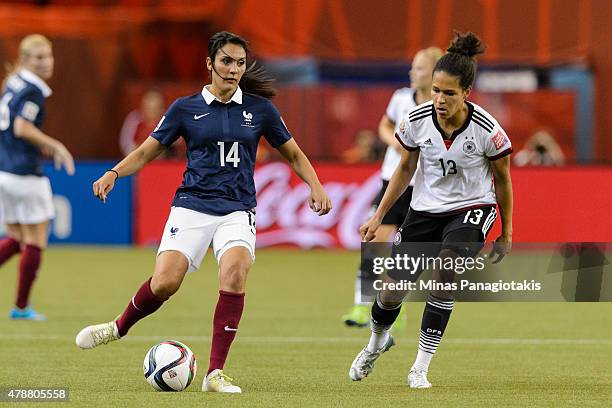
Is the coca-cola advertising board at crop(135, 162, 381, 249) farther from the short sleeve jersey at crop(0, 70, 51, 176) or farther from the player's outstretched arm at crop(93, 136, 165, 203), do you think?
the player's outstretched arm at crop(93, 136, 165, 203)

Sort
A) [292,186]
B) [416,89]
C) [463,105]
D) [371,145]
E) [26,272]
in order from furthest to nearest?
[371,145] → [292,186] → [26,272] → [416,89] → [463,105]

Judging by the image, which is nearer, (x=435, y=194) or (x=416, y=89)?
(x=435, y=194)

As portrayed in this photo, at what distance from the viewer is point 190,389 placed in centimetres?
772

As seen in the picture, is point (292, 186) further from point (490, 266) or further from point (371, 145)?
point (490, 266)

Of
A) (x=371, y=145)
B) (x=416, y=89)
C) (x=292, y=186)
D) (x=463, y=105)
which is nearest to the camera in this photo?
(x=463, y=105)

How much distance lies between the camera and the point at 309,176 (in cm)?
800

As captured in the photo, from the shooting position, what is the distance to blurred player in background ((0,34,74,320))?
11.4 metres

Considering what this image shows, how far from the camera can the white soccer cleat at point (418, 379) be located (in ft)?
25.6

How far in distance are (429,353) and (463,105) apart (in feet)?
4.53

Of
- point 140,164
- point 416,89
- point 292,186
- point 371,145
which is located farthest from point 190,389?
point 371,145

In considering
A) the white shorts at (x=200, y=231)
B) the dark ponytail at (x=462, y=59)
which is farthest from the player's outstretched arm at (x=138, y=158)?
the dark ponytail at (x=462, y=59)

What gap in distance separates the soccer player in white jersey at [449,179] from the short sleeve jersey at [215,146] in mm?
773

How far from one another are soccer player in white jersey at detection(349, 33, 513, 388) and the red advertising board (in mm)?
9980

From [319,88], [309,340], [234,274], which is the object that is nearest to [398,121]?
[309,340]
